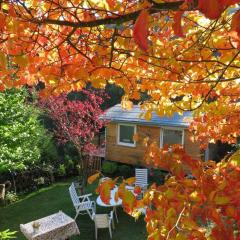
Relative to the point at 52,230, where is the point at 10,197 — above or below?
below

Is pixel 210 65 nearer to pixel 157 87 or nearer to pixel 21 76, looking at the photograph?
pixel 157 87

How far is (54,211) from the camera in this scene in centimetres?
1151

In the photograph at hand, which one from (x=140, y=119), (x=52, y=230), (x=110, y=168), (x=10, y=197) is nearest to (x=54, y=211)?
(x=10, y=197)

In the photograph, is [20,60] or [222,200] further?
[20,60]

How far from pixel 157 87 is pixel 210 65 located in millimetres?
734

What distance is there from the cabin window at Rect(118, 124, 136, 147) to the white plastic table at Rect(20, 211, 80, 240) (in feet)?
26.1

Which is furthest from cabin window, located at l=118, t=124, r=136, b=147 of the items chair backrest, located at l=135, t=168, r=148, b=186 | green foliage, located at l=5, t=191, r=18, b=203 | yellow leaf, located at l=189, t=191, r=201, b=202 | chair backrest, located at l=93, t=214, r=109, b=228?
yellow leaf, located at l=189, t=191, r=201, b=202

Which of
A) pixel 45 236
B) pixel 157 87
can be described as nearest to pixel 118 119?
pixel 45 236

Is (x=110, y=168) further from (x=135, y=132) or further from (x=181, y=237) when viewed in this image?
(x=181, y=237)

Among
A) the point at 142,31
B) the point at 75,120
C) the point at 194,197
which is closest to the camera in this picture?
the point at 142,31

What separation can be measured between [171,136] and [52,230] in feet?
26.9

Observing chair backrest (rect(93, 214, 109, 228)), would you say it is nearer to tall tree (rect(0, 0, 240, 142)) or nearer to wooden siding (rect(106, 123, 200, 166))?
tall tree (rect(0, 0, 240, 142))

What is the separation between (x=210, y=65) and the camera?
3332 millimetres

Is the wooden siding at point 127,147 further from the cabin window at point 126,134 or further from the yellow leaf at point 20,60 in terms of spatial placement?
the yellow leaf at point 20,60
